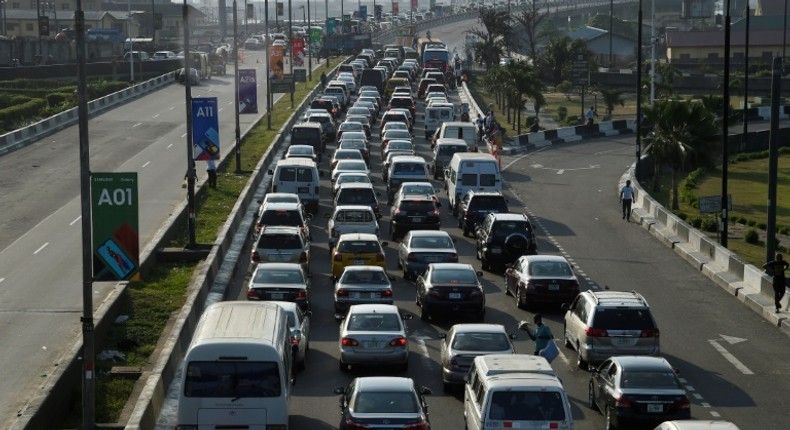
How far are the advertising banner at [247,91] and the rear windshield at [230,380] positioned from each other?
43092 millimetres

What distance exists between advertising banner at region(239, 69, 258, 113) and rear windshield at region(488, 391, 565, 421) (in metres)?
44.0

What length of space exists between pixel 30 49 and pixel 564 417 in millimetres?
99542

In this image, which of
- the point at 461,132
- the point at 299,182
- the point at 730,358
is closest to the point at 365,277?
the point at 730,358

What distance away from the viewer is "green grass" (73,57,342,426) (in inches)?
903

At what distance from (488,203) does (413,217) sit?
2.46 m

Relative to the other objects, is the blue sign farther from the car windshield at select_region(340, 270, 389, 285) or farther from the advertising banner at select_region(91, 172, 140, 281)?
the advertising banner at select_region(91, 172, 140, 281)

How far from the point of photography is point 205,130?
141 feet

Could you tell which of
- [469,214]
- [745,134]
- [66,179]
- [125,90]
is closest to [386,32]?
[125,90]

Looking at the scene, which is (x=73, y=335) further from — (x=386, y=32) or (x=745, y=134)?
(x=386, y=32)

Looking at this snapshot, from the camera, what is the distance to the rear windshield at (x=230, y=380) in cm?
1873

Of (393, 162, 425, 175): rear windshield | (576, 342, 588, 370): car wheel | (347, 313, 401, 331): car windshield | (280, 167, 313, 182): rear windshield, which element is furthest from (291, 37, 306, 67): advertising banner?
(347, 313, 401, 331): car windshield

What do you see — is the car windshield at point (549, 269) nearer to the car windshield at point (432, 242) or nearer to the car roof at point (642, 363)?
the car windshield at point (432, 242)

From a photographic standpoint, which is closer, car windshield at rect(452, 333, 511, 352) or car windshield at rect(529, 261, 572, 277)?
car windshield at rect(452, 333, 511, 352)

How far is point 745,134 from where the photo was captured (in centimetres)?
7031
